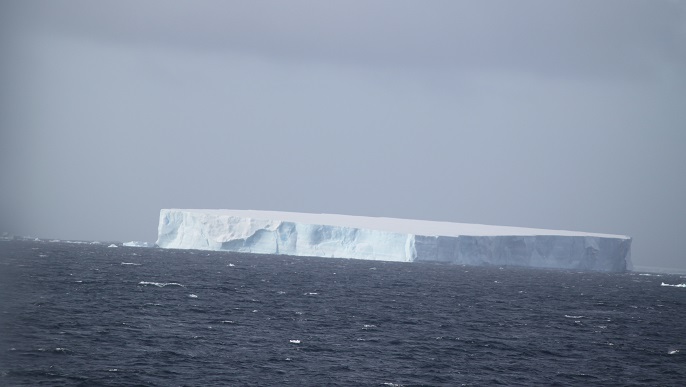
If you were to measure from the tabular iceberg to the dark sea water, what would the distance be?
1527 inches

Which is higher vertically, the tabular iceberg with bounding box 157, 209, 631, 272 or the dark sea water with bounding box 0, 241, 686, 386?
the tabular iceberg with bounding box 157, 209, 631, 272

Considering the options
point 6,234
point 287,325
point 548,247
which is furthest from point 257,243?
point 6,234

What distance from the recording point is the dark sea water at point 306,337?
21.2 metres

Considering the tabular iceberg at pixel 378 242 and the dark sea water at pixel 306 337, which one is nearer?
the dark sea water at pixel 306 337

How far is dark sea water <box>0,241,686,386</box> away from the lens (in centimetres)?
2120

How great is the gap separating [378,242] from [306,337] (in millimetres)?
61632

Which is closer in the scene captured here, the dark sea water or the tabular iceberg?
the dark sea water

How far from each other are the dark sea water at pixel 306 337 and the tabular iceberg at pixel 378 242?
1527 inches

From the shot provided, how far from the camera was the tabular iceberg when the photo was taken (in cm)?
8794

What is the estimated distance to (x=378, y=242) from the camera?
294ft

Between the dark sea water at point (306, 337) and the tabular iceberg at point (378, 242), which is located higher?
the tabular iceberg at point (378, 242)

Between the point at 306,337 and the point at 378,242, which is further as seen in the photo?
the point at 378,242

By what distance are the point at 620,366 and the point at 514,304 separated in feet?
65.2

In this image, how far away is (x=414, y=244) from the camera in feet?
286
